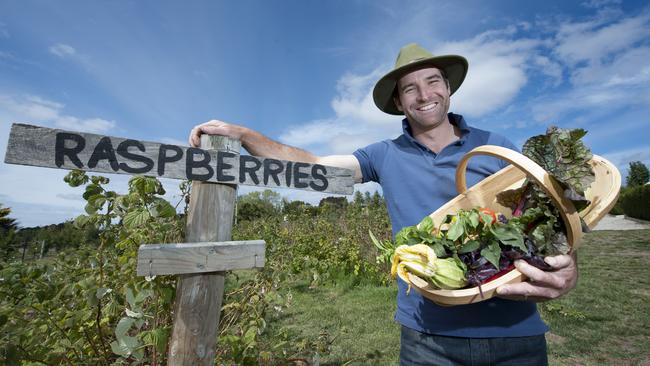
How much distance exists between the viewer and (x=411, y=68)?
204 cm

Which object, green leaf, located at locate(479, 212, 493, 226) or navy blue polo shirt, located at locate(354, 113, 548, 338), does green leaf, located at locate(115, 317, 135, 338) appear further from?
green leaf, located at locate(479, 212, 493, 226)

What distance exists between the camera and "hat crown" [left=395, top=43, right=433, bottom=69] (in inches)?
79.1

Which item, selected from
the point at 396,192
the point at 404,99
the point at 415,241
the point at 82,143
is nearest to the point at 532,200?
the point at 415,241

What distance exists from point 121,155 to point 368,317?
3837 mm

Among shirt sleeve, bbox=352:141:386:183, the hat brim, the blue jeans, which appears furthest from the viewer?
shirt sleeve, bbox=352:141:386:183

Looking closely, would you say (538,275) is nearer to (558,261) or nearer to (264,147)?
(558,261)

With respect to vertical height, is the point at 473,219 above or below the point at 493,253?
above

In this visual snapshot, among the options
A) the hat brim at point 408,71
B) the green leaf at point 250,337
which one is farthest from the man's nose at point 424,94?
the green leaf at point 250,337

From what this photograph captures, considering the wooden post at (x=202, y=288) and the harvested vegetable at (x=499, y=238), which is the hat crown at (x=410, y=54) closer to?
the harvested vegetable at (x=499, y=238)

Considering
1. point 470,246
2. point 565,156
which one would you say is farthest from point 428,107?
point 470,246

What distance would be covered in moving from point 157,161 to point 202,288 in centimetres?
63

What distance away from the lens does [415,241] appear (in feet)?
4.43

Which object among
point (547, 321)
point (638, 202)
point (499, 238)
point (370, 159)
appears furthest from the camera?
point (638, 202)

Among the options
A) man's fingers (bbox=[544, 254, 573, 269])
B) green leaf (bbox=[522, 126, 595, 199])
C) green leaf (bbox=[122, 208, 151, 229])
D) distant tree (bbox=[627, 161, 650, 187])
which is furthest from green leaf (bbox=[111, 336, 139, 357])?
distant tree (bbox=[627, 161, 650, 187])
